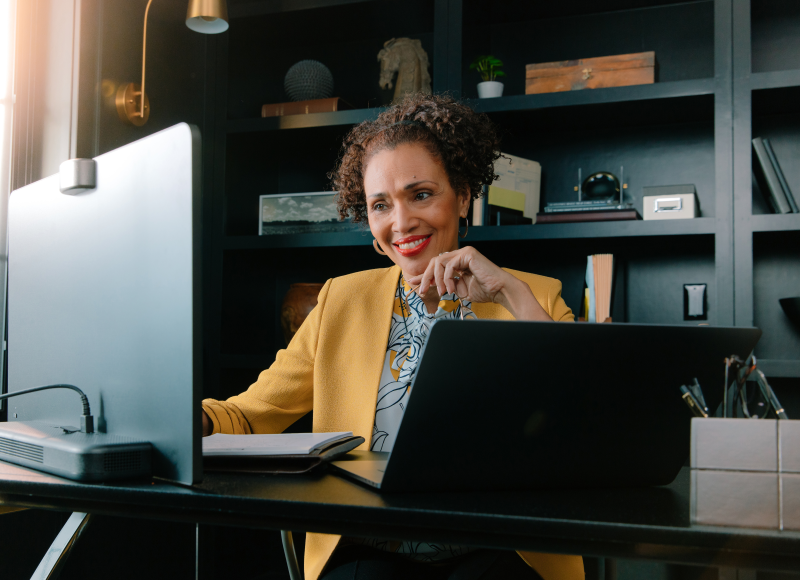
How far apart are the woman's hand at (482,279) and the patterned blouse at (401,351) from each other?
10cm

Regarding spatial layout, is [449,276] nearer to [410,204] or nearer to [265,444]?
[410,204]

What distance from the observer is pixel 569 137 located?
237 cm

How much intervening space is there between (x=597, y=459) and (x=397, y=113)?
3.54 ft

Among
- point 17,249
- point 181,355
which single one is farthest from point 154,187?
point 17,249

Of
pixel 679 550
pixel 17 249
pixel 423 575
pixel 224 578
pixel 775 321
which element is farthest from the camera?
pixel 224 578

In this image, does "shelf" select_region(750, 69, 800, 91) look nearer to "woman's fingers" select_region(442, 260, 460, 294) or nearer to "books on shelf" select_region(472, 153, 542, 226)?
"books on shelf" select_region(472, 153, 542, 226)

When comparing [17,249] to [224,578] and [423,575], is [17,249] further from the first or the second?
[224,578]

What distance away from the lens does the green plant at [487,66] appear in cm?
221

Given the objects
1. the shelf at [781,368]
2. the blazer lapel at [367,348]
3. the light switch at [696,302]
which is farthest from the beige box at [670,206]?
the blazer lapel at [367,348]

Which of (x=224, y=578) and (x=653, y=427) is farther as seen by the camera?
(x=224, y=578)

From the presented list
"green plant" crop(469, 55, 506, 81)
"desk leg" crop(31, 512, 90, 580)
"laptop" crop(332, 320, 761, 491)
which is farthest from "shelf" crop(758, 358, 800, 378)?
"desk leg" crop(31, 512, 90, 580)

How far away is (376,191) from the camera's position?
1.42m

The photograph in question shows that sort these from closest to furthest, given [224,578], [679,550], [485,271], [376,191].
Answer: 1. [679,550]
2. [485,271]
3. [376,191]
4. [224,578]

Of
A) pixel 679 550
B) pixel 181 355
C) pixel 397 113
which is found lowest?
pixel 679 550
